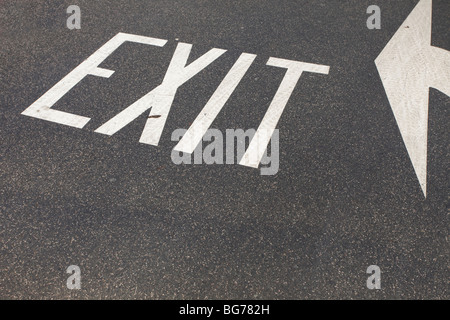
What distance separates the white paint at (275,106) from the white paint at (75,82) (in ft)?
4.25

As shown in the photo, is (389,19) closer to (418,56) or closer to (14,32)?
(418,56)

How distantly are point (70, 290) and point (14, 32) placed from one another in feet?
10.1

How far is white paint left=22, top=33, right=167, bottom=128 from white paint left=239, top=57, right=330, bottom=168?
4.25 feet

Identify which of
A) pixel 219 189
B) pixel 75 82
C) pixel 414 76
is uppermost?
pixel 414 76

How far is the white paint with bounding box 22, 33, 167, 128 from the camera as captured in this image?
11.1ft

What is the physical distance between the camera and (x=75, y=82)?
12.2 ft

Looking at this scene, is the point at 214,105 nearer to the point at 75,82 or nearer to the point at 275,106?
the point at 275,106

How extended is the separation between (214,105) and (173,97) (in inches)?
14.6

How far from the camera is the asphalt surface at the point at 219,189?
2494 millimetres

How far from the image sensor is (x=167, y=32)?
169 inches

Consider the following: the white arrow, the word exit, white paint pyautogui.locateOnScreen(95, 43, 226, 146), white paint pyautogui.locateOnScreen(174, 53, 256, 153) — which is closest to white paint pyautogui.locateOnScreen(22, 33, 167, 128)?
the word exit

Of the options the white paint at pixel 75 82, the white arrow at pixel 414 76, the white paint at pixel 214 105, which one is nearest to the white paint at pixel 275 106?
the white paint at pixel 214 105

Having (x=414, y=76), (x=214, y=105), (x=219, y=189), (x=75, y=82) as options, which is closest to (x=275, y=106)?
(x=214, y=105)

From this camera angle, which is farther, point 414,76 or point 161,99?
point 414,76
